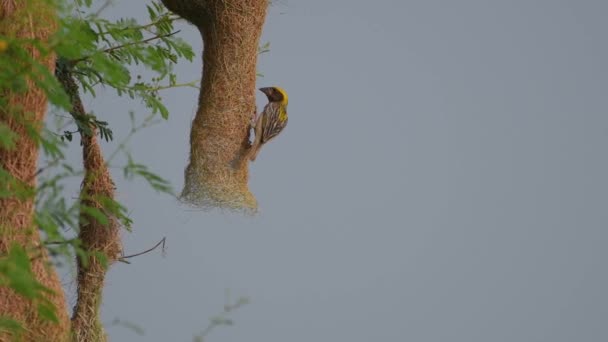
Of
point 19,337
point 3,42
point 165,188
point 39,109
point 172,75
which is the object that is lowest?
point 19,337

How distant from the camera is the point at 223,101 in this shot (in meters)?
4.46

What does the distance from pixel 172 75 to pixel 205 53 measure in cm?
89

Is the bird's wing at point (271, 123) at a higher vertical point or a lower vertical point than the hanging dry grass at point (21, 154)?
higher

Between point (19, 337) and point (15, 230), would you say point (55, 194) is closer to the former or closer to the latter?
point (15, 230)

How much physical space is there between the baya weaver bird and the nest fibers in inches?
2.1

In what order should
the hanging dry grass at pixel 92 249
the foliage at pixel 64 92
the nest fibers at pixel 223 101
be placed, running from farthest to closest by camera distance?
the hanging dry grass at pixel 92 249
the nest fibers at pixel 223 101
the foliage at pixel 64 92

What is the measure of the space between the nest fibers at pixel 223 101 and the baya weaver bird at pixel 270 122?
0.05m

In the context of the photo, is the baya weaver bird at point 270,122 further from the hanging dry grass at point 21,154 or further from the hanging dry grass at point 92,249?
the hanging dry grass at point 21,154

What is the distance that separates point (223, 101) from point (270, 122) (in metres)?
0.24

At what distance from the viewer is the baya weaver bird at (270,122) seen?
452 cm

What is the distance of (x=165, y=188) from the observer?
2838mm

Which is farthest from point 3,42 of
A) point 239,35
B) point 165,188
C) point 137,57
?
point 137,57

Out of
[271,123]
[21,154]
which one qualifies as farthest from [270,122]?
[21,154]

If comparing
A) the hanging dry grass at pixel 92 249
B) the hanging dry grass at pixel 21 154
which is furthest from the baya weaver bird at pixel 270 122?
the hanging dry grass at pixel 21 154
